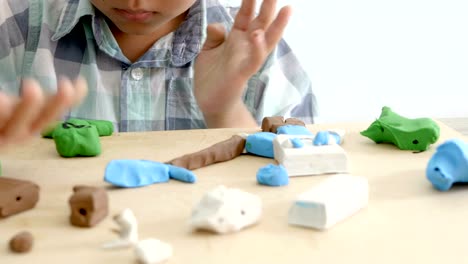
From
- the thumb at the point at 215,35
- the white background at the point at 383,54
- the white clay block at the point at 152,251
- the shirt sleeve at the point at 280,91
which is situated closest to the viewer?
the white clay block at the point at 152,251

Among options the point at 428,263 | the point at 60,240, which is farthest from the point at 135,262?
the point at 428,263

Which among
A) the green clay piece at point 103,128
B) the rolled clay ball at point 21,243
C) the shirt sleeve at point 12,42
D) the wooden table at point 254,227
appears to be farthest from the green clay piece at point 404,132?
the shirt sleeve at point 12,42

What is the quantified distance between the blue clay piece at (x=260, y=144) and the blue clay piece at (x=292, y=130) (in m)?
0.02

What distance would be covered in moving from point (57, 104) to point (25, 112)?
0.02 m

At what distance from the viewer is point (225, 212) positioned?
0.47 metres

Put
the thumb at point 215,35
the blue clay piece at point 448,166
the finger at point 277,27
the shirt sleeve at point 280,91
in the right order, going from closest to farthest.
A: 1. the blue clay piece at point 448,166
2. the finger at point 277,27
3. the thumb at point 215,35
4. the shirt sleeve at point 280,91

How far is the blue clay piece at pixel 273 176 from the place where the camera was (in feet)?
1.86

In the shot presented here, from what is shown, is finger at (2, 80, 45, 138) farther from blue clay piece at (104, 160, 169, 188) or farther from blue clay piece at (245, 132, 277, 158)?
blue clay piece at (245, 132, 277, 158)

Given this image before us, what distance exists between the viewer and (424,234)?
477 mm

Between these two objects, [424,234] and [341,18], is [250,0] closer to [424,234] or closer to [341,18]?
[424,234]

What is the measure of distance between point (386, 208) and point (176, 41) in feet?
1.81

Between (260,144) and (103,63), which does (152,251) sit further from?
(103,63)

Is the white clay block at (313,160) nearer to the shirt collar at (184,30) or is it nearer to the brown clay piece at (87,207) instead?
the brown clay piece at (87,207)

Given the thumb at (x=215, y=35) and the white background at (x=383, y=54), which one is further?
the white background at (x=383, y=54)
